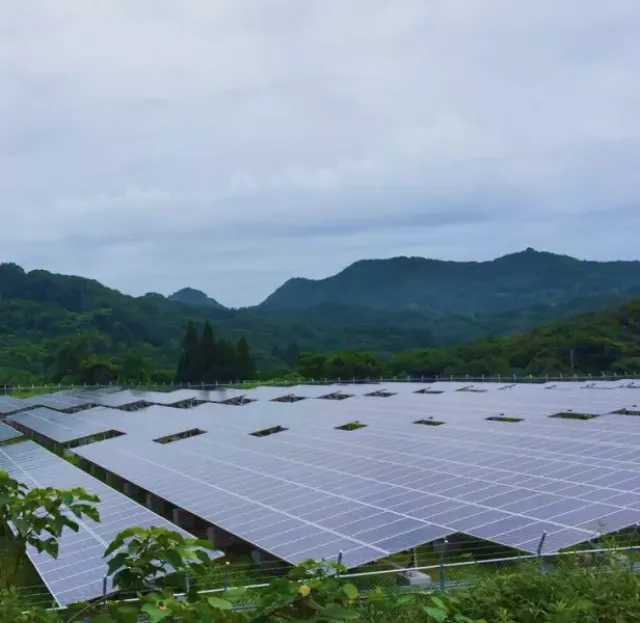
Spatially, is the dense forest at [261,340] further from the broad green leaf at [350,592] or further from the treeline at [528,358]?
the broad green leaf at [350,592]

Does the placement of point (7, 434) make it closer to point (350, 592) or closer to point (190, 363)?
point (350, 592)

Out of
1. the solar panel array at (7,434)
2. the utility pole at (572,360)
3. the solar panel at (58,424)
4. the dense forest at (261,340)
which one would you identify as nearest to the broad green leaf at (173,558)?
the solar panel at (58,424)

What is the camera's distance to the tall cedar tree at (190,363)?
59.2m

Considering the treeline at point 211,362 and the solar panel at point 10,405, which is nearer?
the solar panel at point 10,405

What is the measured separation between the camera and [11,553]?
3.46 metres

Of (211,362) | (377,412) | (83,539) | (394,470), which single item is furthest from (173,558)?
(211,362)

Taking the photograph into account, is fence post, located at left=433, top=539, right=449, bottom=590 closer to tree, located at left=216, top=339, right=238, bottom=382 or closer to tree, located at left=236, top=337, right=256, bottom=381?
tree, located at left=236, top=337, right=256, bottom=381

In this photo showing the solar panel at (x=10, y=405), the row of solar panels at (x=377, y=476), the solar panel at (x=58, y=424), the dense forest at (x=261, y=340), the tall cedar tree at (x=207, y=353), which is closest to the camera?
the row of solar panels at (x=377, y=476)

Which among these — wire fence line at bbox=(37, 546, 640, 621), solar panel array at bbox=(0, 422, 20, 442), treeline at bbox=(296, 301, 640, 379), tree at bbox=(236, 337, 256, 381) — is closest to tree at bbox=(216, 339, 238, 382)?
tree at bbox=(236, 337, 256, 381)

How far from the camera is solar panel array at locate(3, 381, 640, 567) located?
11.7 meters

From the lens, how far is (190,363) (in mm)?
59812

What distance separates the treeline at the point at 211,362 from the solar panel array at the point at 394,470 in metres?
27.1

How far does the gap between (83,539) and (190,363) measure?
48.2m

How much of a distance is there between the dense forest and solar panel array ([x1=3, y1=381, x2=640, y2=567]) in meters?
22.8
